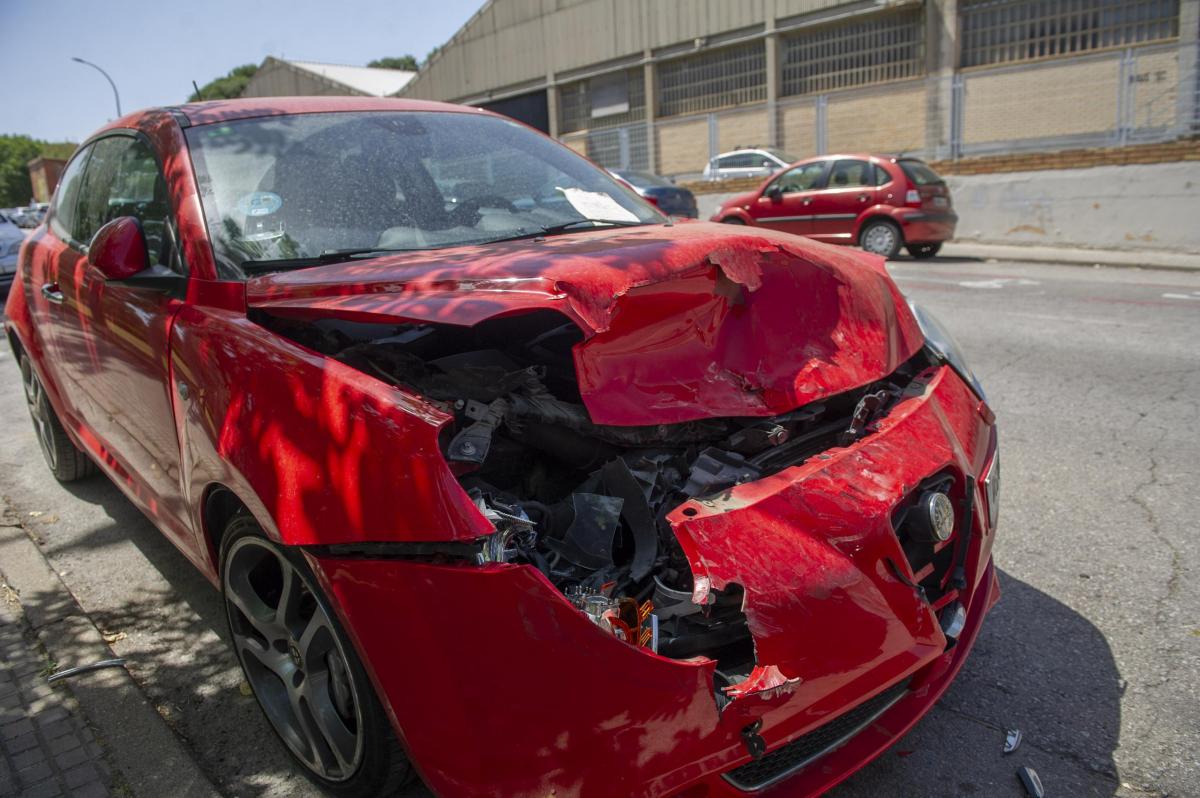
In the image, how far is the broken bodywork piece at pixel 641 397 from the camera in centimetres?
199

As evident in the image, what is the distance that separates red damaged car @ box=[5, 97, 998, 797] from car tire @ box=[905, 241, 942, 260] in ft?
39.5

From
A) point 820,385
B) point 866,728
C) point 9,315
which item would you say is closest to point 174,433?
point 820,385

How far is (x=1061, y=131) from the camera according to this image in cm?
1967

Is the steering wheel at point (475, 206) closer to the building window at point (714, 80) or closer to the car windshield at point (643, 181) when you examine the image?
the car windshield at point (643, 181)

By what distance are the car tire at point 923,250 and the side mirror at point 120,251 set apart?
13.1 m

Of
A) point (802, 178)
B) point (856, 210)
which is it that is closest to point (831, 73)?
point (802, 178)

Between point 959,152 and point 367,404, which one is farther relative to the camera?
point 959,152

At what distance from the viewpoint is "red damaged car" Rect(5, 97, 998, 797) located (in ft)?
6.10

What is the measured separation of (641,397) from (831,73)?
25.7 metres

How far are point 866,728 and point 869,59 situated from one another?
25.4m

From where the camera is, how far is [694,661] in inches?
72.9

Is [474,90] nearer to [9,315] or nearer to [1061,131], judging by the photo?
[1061,131]

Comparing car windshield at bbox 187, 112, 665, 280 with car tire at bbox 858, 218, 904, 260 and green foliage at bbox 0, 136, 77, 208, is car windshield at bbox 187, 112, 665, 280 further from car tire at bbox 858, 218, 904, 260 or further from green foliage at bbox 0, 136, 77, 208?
green foliage at bbox 0, 136, 77, 208

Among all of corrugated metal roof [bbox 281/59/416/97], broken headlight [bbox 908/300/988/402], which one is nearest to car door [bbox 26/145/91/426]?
broken headlight [bbox 908/300/988/402]
